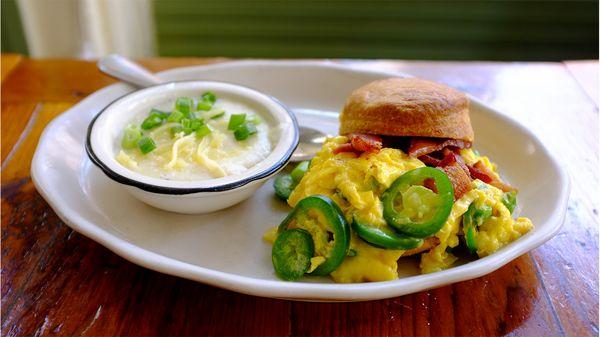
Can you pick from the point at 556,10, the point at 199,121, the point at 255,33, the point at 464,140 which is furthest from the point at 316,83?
the point at 556,10

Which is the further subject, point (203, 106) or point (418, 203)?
point (203, 106)

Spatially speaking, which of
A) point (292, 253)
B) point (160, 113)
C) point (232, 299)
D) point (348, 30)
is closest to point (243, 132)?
point (160, 113)

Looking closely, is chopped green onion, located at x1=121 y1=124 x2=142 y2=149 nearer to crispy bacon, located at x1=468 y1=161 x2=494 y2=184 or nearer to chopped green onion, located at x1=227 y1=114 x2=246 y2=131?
chopped green onion, located at x1=227 y1=114 x2=246 y2=131

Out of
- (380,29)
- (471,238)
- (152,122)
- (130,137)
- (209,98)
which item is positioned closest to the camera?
(471,238)

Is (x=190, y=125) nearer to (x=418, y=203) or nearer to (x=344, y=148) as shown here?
(x=344, y=148)

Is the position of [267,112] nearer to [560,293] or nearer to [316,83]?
[316,83]

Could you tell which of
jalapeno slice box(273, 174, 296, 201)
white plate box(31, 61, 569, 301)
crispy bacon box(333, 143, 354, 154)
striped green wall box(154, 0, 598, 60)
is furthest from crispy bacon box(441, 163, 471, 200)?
striped green wall box(154, 0, 598, 60)
